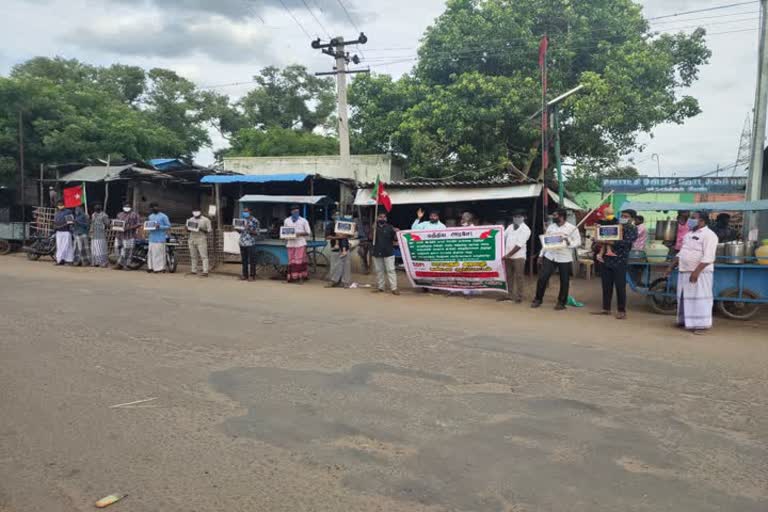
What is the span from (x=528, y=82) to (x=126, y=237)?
12488mm

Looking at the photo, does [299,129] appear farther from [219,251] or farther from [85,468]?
[85,468]

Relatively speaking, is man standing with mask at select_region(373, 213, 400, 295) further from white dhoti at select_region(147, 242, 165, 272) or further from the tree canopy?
the tree canopy

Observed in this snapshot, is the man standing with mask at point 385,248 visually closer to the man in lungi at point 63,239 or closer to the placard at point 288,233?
the placard at point 288,233

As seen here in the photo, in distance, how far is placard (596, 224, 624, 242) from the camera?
28.7 feet

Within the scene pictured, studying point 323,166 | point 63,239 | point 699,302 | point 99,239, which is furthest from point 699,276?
point 63,239

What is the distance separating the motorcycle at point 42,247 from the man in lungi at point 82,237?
149cm

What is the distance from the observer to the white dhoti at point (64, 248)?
15188mm

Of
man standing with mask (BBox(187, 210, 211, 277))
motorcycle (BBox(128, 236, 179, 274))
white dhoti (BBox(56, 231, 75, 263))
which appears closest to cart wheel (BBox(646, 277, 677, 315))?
man standing with mask (BBox(187, 210, 211, 277))

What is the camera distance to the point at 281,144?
93.1ft

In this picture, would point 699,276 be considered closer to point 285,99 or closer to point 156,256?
point 156,256

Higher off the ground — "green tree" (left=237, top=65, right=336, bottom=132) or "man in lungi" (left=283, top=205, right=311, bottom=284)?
"green tree" (left=237, top=65, right=336, bottom=132)

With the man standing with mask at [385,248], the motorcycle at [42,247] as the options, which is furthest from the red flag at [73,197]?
the man standing with mask at [385,248]

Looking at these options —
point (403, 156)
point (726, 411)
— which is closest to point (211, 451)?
point (726, 411)

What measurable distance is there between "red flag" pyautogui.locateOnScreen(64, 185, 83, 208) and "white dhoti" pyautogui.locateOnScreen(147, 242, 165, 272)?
362cm
